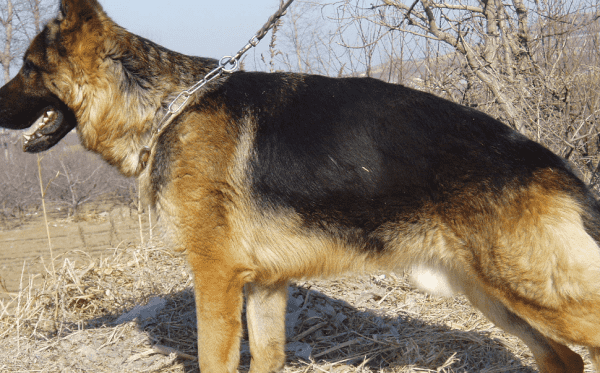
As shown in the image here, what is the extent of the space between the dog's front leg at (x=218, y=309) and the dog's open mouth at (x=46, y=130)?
52.7 inches

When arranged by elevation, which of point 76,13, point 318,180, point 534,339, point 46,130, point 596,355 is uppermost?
point 76,13

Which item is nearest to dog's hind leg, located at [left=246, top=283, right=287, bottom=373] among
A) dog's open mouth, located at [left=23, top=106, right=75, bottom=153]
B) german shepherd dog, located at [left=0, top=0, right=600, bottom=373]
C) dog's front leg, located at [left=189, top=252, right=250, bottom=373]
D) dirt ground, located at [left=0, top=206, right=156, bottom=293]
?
german shepherd dog, located at [left=0, top=0, right=600, bottom=373]

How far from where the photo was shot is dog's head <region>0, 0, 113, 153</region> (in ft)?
9.16

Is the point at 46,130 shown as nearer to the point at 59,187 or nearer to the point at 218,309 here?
the point at 218,309

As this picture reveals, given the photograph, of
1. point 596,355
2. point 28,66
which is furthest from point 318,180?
point 28,66

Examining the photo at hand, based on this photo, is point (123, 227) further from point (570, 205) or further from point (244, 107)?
point (570, 205)

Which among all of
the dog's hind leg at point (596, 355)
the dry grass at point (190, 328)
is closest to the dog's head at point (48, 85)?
the dry grass at point (190, 328)

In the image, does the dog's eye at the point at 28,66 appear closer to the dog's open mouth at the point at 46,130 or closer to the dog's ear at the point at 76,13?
the dog's open mouth at the point at 46,130

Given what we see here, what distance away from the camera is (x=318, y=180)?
2516 mm

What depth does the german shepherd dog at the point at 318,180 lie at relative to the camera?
2.31 m

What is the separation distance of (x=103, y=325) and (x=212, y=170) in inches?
86.6

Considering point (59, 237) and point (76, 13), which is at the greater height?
point (76, 13)

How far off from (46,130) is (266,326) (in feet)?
6.51

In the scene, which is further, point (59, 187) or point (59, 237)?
point (59, 187)
